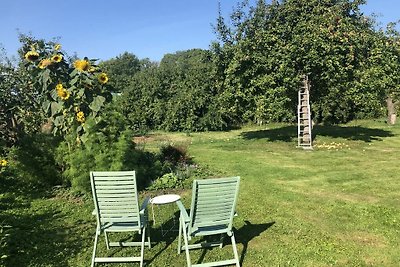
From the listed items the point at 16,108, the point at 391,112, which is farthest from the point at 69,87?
the point at 391,112

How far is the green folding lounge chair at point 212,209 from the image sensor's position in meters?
4.13

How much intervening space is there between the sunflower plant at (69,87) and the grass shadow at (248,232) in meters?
3.35

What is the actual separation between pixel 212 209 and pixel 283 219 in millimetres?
2090

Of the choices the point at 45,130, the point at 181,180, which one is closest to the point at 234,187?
the point at 181,180

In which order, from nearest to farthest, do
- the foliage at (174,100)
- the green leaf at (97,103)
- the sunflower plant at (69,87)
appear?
the sunflower plant at (69,87) < the green leaf at (97,103) < the foliage at (174,100)

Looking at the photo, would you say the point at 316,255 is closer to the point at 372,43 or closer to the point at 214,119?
the point at 372,43

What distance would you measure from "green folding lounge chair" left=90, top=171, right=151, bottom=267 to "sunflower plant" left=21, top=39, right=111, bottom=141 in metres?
2.69

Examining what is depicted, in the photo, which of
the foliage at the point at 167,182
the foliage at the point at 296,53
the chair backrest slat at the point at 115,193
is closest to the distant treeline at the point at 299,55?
the foliage at the point at 296,53

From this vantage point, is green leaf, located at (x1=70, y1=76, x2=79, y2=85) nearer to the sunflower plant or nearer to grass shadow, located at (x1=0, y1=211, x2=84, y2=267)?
the sunflower plant

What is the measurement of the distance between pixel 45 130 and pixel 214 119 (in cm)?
1307

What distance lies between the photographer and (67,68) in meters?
6.96

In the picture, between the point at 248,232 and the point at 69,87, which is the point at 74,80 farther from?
the point at 248,232

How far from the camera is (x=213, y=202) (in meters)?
4.20

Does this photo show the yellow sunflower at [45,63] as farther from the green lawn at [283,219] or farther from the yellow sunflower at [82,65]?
the green lawn at [283,219]
